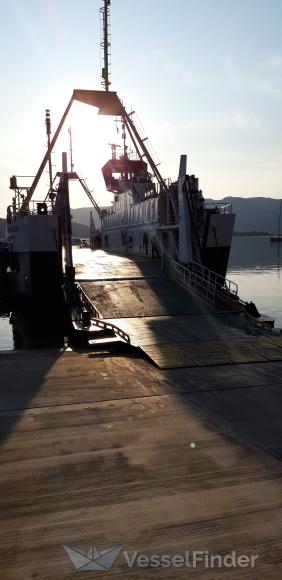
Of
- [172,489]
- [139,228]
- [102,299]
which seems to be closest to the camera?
[172,489]

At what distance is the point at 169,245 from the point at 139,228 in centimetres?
625

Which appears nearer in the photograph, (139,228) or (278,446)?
(278,446)

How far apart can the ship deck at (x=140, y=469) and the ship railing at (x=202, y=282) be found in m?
8.31

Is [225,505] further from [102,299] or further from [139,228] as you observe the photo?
[139,228]

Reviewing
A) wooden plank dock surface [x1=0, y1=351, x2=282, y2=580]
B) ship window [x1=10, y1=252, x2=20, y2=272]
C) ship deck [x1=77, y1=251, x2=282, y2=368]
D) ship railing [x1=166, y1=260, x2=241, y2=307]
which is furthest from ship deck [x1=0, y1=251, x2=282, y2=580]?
ship window [x1=10, y1=252, x2=20, y2=272]

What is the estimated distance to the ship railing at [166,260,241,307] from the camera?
18.0 meters

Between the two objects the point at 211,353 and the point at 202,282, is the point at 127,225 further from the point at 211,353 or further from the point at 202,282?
the point at 211,353

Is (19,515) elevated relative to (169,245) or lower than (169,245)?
lower

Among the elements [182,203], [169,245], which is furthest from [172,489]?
[169,245]

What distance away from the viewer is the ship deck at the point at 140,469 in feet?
13.4

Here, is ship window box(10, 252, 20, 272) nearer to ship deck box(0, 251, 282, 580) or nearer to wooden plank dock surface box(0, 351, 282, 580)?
ship deck box(0, 251, 282, 580)

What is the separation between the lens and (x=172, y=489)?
16.7 ft

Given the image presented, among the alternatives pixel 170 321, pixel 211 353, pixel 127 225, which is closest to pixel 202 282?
pixel 170 321

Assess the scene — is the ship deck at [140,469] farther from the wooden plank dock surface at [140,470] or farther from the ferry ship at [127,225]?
the ferry ship at [127,225]
